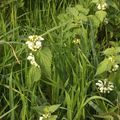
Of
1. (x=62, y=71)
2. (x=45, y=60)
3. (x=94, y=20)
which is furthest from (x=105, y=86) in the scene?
(x=94, y=20)

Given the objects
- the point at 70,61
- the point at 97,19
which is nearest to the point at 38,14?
the point at 97,19

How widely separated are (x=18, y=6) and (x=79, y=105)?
119 centimetres

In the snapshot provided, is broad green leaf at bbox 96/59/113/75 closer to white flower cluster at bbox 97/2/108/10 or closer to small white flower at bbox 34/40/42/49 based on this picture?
small white flower at bbox 34/40/42/49

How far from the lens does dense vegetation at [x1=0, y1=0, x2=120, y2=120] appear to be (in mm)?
2246

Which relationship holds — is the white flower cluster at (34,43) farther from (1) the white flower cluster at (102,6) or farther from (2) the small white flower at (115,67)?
(1) the white flower cluster at (102,6)

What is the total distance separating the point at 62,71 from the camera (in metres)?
2.45

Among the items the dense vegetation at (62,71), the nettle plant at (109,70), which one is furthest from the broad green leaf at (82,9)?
the nettle plant at (109,70)

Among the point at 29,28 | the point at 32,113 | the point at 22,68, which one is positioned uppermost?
the point at 29,28

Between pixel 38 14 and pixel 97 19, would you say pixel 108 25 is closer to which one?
pixel 97 19

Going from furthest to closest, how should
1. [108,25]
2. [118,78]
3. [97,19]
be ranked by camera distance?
1. [108,25]
2. [97,19]
3. [118,78]

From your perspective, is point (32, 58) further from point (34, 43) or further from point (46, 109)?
point (46, 109)

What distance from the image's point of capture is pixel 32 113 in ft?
7.42

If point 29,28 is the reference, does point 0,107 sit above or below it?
below

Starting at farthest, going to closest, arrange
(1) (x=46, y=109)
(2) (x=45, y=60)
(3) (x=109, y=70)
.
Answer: (3) (x=109, y=70)
(2) (x=45, y=60)
(1) (x=46, y=109)
